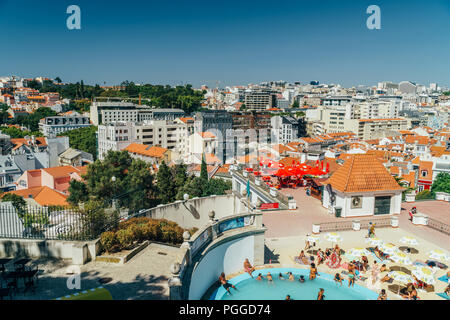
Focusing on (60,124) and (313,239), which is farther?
(60,124)

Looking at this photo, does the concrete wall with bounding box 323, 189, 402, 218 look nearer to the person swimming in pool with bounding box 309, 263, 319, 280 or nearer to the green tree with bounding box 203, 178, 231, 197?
the person swimming in pool with bounding box 309, 263, 319, 280

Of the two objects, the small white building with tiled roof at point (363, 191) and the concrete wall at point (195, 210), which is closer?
the concrete wall at point (195, 210)

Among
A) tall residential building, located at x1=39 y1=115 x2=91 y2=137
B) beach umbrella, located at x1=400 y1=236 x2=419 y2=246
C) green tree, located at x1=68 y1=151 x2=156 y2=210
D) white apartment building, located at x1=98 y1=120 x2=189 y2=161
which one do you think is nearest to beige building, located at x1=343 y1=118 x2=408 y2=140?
white apartment building, located at x1=98 y1=120 x2=189 y2=161

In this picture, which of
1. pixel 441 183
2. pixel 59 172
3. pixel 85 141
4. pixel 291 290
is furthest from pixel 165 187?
pixel 85 141

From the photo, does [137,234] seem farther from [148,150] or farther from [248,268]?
[148,150]

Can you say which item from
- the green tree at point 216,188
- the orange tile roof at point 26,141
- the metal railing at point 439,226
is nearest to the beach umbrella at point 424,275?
the metal railing at point 439,226

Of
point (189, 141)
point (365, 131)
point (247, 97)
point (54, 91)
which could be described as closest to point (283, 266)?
point (189, 141)

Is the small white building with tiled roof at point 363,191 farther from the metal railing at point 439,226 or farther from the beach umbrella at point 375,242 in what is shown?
the beach umbrella at point 375,242
